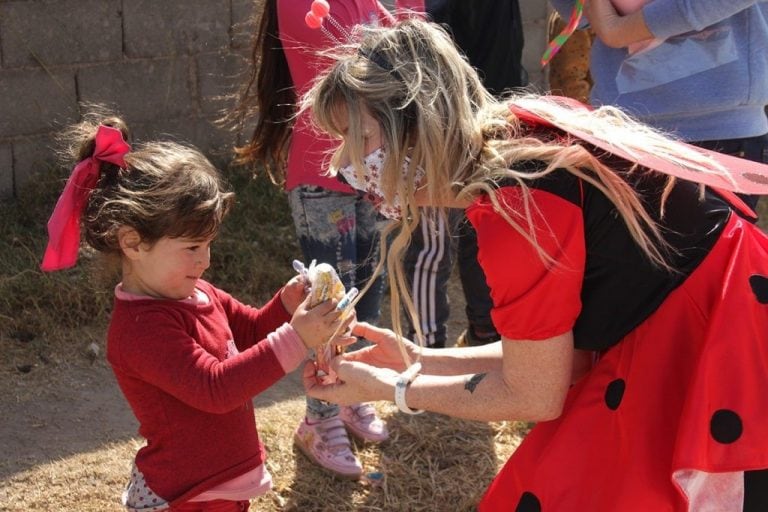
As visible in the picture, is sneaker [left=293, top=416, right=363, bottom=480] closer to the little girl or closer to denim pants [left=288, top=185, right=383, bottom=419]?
denim pants [left=288, top=185, right=383, bottom=419]

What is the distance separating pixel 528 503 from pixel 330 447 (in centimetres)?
133

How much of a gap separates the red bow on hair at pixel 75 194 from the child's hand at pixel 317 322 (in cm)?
53

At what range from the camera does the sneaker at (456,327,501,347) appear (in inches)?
162

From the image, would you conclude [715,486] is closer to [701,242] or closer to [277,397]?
[701,242]

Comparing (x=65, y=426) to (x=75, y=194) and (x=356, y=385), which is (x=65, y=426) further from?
(x=356, y=385)

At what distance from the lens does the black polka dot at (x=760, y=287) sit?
77.8 inches

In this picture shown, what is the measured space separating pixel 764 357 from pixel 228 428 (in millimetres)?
1208

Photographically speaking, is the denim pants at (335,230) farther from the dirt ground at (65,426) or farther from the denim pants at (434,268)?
the dirt ground at (65,426)

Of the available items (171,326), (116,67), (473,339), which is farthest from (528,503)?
(116,67)

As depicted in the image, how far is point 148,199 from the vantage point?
2.35 metres

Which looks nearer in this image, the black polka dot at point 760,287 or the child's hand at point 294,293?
the black polka dot at point 760,287

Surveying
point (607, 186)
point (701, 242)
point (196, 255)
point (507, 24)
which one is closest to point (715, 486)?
Result: point (701, 242)

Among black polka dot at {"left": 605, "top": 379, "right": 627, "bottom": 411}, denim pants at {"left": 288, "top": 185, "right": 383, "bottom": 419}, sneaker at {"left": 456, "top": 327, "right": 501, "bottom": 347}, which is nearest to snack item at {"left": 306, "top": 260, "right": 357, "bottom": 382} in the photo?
black polka dot at {"left": 605, "top": 379, "right": 627, "bottom": 411}

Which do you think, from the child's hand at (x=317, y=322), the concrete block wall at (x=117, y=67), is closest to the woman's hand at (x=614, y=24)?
the child's hand at (x=317, y=322)
